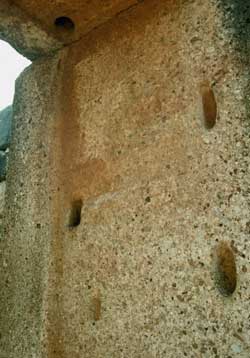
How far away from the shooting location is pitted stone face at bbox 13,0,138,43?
3840 mm

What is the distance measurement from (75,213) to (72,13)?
1.51m

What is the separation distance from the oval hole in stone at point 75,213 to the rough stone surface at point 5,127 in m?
1.50

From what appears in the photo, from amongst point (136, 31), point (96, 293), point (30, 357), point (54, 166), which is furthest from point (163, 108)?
point (30, 357)

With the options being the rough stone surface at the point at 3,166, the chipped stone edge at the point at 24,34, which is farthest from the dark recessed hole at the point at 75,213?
the chipped stone edge at the point at 24,34

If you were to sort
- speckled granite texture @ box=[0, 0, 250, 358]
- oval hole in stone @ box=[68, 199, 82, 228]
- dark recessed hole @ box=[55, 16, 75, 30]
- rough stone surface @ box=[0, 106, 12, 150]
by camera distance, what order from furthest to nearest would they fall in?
rough stone surface @ box=[0, 106, 12, 150] < dark recessed hole @ box=[55, 16, 75, 30] < oval hole in stone @ box=[68, 199, 82, 228] < speckled granite texture @ box=[0, 0, 250, 358]

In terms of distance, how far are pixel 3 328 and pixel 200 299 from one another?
1.65 m

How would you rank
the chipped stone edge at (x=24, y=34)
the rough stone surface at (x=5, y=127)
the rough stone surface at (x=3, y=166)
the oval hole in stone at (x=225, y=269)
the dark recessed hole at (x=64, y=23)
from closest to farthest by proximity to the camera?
the oval hole in stone at (x=225, y=269)
the chipped stone edge at (x=24, y=34)
the dark recessed hole at (x=64, y=23)
the rough stone surface at (x=3, y=166)
the rough stone surface at (x=5, y=127)

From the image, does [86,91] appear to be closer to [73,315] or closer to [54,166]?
[54,166]

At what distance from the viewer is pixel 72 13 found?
398 centimetres

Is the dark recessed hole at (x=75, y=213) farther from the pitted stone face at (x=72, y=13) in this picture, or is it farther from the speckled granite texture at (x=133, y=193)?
the pitted stone face at (x=72, y=13)

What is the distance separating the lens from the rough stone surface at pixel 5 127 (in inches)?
203

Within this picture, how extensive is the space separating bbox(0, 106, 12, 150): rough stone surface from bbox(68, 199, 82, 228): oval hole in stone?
1.50 metres

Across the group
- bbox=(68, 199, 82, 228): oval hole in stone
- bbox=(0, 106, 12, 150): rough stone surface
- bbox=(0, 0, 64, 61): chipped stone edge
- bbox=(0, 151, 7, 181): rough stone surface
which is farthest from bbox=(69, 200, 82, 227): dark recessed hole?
bbox=(0, 106, 12, 150): rough stone surface

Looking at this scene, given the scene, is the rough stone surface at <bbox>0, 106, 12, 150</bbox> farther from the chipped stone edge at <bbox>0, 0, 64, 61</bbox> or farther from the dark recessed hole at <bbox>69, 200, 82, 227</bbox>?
the dark recessed hole at <bbox>69, 200, 82, 227</bbox>
